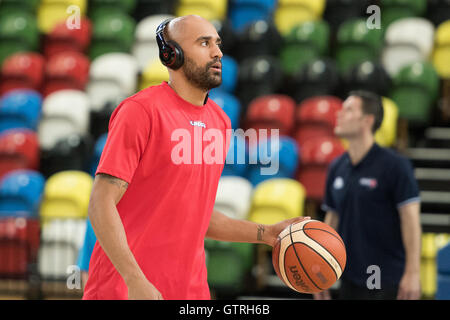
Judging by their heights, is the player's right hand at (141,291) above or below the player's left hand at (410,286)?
above

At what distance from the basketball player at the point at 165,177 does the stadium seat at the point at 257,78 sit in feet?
16.9

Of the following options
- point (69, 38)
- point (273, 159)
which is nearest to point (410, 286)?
point (273, 159)

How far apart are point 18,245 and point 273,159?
227cm

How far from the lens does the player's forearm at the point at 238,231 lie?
2.37 meters

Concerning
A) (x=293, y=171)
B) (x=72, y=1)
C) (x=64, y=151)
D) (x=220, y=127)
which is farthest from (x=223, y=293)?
(x=72, y=1)

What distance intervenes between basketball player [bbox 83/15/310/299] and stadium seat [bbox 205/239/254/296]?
3.25 meters

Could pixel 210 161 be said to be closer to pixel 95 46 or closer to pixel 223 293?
pixel 223 293

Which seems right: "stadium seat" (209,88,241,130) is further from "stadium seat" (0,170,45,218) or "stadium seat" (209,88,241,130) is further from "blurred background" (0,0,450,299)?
"stadium seat" (0,170,45,218)

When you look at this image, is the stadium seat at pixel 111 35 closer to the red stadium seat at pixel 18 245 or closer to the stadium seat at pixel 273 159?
the stadium seat at pixel 273 159

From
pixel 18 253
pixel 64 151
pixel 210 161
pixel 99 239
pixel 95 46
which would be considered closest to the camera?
pixel 99 239

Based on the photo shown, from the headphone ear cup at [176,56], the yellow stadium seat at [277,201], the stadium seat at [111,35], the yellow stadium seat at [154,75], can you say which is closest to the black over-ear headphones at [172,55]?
the headphone ear cup at [176,56]
